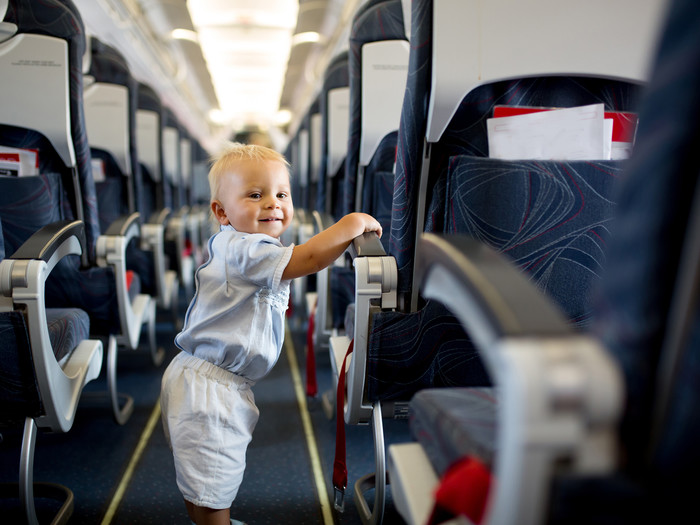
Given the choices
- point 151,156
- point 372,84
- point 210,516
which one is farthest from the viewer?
point 151,156

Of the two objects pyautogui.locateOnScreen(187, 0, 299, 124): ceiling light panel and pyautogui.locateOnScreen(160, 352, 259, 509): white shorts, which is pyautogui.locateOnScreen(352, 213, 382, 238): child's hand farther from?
pyautogui.locateOnScreen(187, 0, 299, 124): ceiling light panel

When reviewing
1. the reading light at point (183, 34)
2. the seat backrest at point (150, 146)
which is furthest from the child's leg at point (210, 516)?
the reading light at point (183, 34)

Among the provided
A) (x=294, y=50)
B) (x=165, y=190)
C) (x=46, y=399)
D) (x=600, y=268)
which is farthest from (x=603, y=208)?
(x=294, y=50)

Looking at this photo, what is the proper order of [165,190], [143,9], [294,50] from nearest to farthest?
[165,190] < [143,9] < [294,50]

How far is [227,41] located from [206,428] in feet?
19.8

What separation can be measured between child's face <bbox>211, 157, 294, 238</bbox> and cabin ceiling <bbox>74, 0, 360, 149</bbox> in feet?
14.3

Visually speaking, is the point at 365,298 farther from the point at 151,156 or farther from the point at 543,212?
the point at 151,156

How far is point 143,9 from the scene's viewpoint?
6.34m

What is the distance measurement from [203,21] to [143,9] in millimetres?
1234

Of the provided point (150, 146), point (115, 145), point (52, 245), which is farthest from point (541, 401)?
point (150, 146)

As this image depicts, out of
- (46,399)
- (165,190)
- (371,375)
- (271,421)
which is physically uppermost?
(165,190)

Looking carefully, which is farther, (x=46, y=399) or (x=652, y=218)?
A: (x=46, y=399)

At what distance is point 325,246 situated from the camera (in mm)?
1302

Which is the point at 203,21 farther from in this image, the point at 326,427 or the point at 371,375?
the point at 371,375
